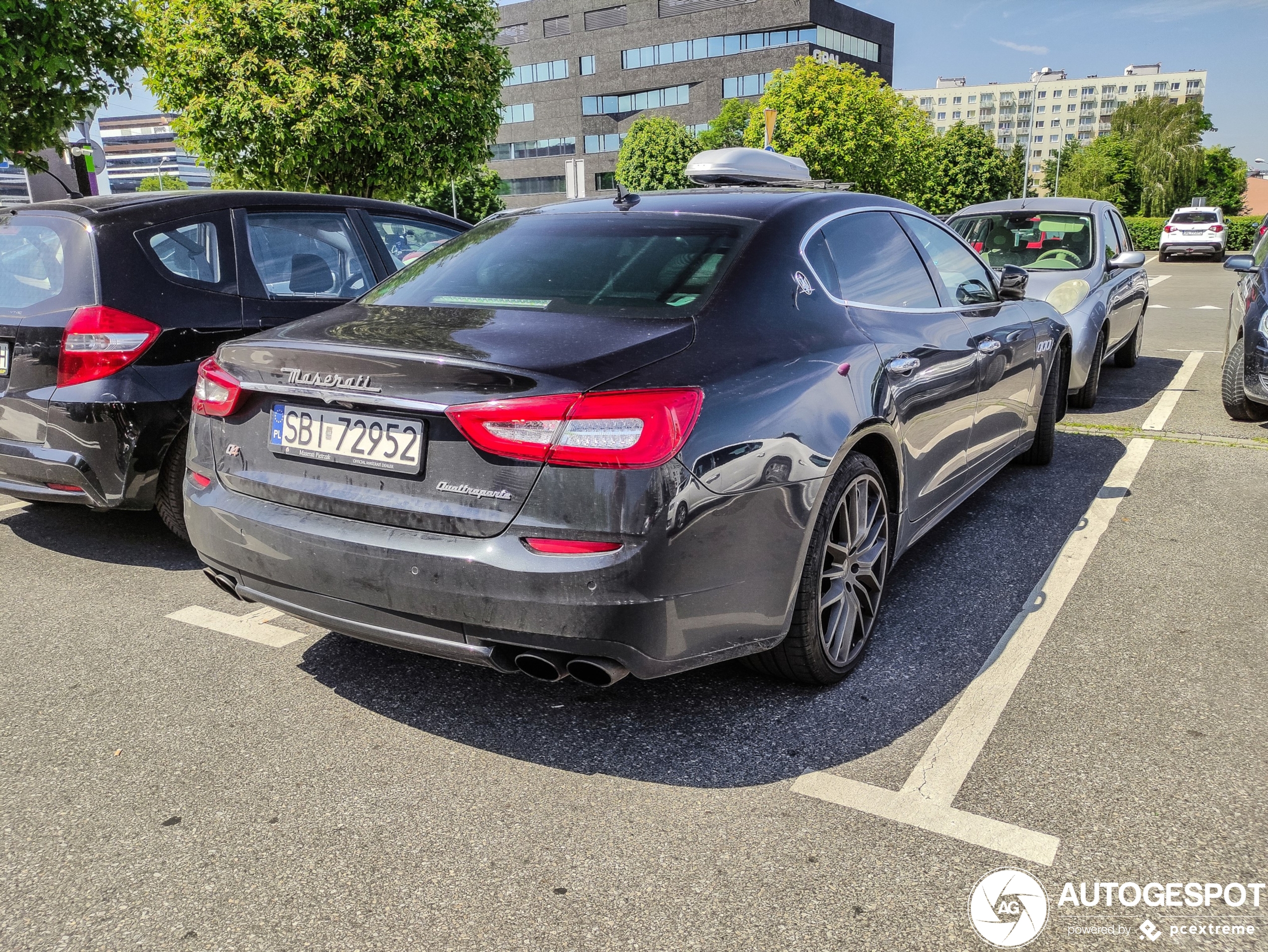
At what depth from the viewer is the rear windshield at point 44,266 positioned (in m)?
4.04

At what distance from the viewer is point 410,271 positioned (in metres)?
3.51

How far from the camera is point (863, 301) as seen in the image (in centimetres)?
330

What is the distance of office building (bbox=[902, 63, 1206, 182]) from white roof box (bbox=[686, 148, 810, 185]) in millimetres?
190548

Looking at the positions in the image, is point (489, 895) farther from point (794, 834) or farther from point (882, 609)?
point (882, 609)

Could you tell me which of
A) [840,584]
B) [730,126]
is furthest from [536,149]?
[840,584]

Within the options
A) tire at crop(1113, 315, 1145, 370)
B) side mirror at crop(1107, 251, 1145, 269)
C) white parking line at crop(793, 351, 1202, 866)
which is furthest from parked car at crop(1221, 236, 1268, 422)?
white parking line at crop(793, 351, 1202, 866)

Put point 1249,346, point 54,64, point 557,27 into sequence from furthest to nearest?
1. point 557,27
2. point 54,64
3. point 1249,346

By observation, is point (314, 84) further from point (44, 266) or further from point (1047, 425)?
point (1047, 425)

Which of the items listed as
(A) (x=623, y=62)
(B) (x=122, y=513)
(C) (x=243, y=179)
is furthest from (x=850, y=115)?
(B) (x=122, y=513)

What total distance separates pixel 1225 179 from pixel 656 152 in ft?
166

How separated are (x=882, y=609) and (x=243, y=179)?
539 inches

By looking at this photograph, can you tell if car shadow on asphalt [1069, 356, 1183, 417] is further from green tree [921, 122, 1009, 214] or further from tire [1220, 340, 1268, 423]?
green tree [921, 122, 1009, 214]

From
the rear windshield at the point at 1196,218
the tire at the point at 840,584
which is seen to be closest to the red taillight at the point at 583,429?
the tire at the point at 840,584

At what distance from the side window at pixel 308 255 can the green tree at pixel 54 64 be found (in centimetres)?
625
